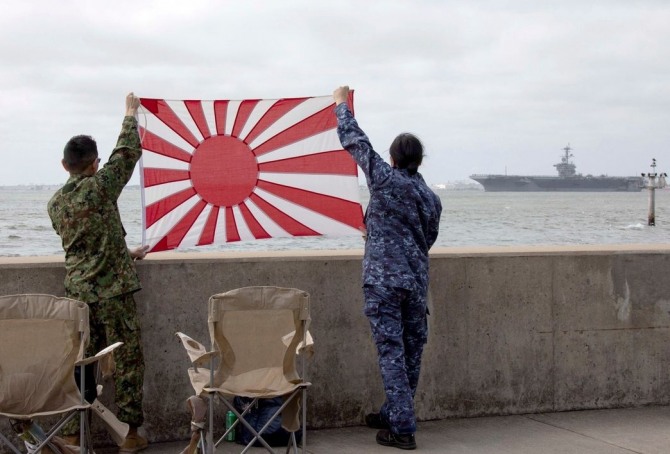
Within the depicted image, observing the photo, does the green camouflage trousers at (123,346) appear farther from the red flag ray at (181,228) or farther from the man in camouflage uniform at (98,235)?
the red flag ray at (181,228)

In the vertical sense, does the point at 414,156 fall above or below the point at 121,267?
above

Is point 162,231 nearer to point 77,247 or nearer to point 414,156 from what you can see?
point 77,247

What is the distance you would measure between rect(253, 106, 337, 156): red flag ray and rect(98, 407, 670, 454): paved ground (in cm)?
184

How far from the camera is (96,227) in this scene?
15.5 ft

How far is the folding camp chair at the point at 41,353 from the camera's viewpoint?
4141mm

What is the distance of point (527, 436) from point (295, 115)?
252 centimetres

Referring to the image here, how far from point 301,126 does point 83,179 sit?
1.56m

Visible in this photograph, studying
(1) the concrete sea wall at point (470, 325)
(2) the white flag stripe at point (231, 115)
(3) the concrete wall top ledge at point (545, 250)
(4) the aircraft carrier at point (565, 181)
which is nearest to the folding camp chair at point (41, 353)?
(1) the concrete sea wall at point (470, 325)

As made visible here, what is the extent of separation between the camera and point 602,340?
624 centimetres

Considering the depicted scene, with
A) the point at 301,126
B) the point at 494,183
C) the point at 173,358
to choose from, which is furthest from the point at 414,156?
the point at 494,183

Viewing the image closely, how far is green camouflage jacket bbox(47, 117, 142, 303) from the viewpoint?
15.4 feet

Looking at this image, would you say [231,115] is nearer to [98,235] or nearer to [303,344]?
[98,235]

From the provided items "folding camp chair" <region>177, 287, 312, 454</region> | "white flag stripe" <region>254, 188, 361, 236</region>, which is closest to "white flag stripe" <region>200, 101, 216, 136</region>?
"white flag stripe" <region>254, 188, 361, 236</region>

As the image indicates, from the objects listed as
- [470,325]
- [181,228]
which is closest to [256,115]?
[181,228]
